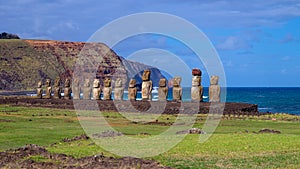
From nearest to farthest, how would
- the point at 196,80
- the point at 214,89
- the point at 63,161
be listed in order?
the point at 63,161
the point at 214,89
the point at 196,80

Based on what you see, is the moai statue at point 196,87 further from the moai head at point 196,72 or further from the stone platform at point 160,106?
the stone platform at point 160,106

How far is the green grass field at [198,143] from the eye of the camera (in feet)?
67.0

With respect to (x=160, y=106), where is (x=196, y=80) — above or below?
above

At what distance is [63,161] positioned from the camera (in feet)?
66.7

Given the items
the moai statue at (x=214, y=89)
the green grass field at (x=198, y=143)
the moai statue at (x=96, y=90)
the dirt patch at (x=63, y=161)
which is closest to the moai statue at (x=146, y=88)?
the moai statue at (x=214, y=89)

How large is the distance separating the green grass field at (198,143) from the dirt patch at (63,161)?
1.20 meters

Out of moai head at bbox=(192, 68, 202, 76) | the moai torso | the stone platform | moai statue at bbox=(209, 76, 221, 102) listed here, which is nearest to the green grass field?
the stone platform

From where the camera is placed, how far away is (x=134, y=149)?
23766 millimetres

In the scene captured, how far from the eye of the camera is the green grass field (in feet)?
67.0

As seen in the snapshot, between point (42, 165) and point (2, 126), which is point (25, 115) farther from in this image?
point (42, 165)

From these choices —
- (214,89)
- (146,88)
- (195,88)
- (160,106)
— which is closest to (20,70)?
(146,88)

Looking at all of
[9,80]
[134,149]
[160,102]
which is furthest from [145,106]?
[9,80]

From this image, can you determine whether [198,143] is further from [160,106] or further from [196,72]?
[196,72]

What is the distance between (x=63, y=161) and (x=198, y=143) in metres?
7.29
